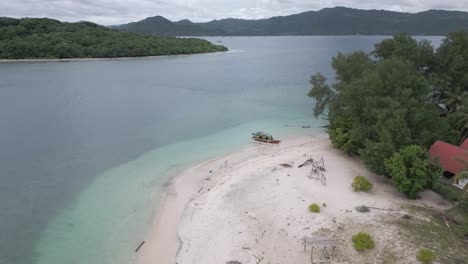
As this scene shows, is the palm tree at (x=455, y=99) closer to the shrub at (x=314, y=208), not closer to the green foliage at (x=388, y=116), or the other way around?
the green foliage at (x=388, y=116)

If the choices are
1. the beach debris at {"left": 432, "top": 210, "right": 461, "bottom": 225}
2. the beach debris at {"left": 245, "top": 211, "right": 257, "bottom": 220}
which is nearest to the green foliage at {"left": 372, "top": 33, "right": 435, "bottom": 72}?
the beach debris at {"left": 432, "top": 210, "right": 461, "bottom": 225}

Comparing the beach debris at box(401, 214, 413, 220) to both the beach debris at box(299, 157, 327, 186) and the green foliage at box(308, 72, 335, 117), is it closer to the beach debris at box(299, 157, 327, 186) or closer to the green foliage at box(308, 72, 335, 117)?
the beach debris at box(299, 157, 327, 186)

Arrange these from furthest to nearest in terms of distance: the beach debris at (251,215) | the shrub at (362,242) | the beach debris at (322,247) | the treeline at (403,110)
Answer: the treeline at (403,110) < the beach debris at (251,215) < the shrub at (362,242) < the beach debris at (322,247)

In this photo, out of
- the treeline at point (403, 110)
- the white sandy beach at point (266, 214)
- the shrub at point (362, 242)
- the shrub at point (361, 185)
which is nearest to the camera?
the shrub at point (362, 242)

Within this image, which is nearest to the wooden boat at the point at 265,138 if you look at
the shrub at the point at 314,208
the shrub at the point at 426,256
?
the shrub at the point at 314,208

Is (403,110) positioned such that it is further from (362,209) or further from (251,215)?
(251,215)

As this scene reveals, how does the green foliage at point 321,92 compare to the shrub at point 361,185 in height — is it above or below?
above

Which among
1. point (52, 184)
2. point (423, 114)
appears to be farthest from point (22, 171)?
point (423, 114)
